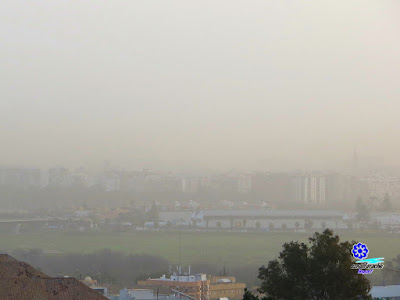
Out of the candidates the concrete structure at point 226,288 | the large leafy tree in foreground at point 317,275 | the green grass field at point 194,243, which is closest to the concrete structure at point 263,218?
the green grass field at point 194,243

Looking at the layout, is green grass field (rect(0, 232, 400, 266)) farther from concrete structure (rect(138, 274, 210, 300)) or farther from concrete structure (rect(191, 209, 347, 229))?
concrete structure (rect(138, 274, 210, 300))

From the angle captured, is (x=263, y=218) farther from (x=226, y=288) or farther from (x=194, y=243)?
(x=226, y=288)

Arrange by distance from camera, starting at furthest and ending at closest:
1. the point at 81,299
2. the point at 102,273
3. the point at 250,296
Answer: the point at 102,273 → the point at 81,299 → the point at 250,296

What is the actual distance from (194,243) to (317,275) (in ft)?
221

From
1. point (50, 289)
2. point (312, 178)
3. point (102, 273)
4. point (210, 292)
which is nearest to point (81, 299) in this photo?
point (50, 289)

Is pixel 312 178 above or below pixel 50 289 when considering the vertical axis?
above

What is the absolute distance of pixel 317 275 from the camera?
2847 cm

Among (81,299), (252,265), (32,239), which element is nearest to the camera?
(81,299)

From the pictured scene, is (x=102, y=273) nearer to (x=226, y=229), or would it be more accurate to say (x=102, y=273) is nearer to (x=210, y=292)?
(x=210, y=292)

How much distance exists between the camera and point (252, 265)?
7844 cm

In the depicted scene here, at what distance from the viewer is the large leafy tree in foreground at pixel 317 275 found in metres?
28.1

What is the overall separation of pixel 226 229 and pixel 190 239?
193 inches

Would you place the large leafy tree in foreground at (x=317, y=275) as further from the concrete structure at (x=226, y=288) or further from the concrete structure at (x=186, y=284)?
the concrete structure at (x=226, y=288)

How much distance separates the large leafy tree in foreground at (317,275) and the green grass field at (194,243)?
50.1 meters
